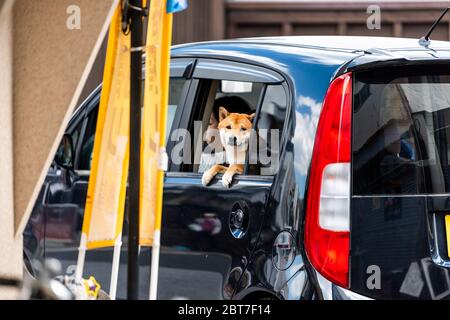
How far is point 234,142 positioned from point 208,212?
1.21 feet

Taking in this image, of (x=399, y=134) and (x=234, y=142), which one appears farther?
(x=234, y=142)

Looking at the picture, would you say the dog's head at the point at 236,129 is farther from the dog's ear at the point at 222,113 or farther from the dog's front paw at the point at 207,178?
the dog's front paw at the point at 207,178

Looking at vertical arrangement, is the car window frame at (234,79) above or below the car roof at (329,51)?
below

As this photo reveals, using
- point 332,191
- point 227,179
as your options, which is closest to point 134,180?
point 332,191

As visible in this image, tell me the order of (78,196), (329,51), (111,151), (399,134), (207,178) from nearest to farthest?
(111,151) < (399,134) < (329,51) < (207,178) < (78,196)

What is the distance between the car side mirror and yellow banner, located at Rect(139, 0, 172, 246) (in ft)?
5.55

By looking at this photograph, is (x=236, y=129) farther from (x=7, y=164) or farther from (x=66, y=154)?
(x=7, y=164)

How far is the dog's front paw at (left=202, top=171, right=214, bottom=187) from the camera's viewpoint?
16.6 feet

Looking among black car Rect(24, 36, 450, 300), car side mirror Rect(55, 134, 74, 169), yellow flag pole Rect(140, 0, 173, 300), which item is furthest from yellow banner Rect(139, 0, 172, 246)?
car side mirror Rect(55, 134, 74, 169)

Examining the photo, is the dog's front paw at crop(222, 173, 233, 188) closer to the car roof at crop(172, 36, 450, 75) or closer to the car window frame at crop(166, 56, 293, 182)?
the car window frame at crop(166, 56, 293, 182)

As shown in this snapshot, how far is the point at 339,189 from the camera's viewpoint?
4465 mm

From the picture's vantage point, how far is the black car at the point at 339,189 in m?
4.47

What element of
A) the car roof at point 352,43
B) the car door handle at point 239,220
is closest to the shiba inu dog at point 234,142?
the car door handle at point 239,220

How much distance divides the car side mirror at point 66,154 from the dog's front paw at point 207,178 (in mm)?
980
